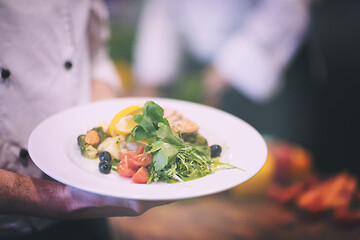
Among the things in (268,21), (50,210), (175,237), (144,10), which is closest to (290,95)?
(268,21)

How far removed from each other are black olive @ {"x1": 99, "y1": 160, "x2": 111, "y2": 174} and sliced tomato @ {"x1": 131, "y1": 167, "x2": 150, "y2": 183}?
0.11 m

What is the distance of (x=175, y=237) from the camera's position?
185 centimetres

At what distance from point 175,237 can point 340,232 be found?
41.7 inches

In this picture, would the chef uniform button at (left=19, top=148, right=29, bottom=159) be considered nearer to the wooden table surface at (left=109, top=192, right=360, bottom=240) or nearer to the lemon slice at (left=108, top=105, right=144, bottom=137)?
the lemon slice at (left=108, top=105, right=144, bottom=137)

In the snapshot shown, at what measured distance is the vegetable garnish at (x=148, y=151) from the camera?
103 centimetres

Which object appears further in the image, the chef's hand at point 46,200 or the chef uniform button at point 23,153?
the chef uniform button at point 23,153

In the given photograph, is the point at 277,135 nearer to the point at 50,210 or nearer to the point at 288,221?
the point at 288,221

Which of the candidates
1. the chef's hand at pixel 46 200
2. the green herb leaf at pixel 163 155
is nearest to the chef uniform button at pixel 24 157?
the chef's hand at pixel 46 200

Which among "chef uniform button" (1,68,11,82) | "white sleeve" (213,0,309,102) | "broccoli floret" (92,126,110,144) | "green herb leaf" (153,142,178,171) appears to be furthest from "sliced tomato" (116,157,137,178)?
"white sleeve" (213,0,309,102)

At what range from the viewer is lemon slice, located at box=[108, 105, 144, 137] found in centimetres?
118

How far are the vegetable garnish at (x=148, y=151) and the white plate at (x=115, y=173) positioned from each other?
4 centimetres

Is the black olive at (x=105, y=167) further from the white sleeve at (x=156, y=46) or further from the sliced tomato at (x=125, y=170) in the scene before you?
the white sleeve at (x=156, y=46)

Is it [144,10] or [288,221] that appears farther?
[144,10]

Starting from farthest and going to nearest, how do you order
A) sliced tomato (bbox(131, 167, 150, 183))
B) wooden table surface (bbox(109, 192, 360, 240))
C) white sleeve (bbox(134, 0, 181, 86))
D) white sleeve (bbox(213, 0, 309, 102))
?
white sleeve (bbox(134, 0, 181, 86))
white sleeve (bbox(213, 0, 309, 102))
wooden table surface (bbox(109, 192, 360, 240))
sliced tomato (bbox(131, 167, 150, 183))
